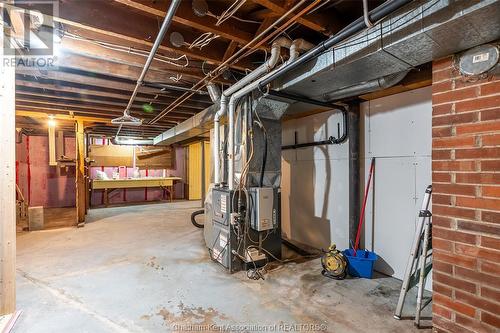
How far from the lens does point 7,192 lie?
1866 mm

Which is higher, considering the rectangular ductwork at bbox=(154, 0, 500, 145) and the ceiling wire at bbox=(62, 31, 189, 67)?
the ceiling wire at bbox=(62, 31, 189, 67)

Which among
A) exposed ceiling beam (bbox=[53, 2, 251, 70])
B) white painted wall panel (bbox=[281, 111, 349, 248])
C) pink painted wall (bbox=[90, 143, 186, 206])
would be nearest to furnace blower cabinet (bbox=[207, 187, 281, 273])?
white painted wall panel (bbox=[281, 111, 349, 248])

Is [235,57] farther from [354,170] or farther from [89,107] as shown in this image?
[89,107]

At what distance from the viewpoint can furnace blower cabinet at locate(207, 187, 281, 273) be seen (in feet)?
8.83

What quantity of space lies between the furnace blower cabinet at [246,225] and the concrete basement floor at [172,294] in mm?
187

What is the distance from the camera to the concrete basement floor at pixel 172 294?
184 centimetres

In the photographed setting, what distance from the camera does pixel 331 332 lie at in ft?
5.65

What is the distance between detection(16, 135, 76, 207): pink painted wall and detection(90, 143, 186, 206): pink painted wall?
0.67 meters

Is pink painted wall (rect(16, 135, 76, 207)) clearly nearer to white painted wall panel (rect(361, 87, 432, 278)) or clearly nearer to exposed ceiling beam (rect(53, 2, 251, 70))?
exposed ceiling beam (rect(53, 2, 251, 70))

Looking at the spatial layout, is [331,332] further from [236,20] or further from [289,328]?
[236,20]

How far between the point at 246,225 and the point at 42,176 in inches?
279

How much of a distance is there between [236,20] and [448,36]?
1.39 metres

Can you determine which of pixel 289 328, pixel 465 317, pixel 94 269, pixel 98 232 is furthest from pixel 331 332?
pixel 98 232

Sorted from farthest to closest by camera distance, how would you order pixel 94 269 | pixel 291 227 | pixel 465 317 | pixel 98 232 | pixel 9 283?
pixel 98 232 < pixel 291 227 < pixel 94 269 < pixel 9 283 < pixel 465 317
